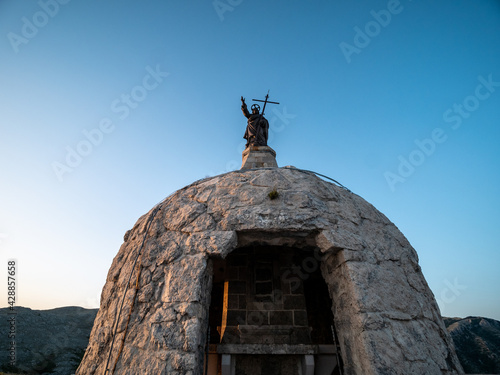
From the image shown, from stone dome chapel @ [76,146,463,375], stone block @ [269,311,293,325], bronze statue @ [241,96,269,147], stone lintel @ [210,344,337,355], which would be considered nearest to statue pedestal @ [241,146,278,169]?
bronze statue @ [241,96,269,147]

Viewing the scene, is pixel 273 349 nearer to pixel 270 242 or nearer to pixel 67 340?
pixel 270 242

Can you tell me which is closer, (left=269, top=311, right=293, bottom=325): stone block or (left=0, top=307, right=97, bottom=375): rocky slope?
(left=269, top=311, right=293, bottom=325): stone block

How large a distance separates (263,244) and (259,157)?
3.77 m

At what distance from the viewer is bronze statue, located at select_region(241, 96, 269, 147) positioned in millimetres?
7715

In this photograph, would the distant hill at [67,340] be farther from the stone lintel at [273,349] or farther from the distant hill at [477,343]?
the stone lintel at [273,349]

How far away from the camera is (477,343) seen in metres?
7.34

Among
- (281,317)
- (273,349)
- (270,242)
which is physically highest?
(270,242)

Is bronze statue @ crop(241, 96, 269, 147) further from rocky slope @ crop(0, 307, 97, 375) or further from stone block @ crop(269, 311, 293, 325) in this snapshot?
rocky slope @ crop(0, 307, 97, 375)

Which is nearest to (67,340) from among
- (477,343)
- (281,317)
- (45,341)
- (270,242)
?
(45,341)

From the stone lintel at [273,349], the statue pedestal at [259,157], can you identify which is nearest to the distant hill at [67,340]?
the stone lintel at [273,349]

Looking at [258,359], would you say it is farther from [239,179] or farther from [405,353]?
[239,179]

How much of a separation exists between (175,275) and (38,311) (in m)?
13.0

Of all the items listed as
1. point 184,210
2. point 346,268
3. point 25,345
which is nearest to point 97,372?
point 184,210

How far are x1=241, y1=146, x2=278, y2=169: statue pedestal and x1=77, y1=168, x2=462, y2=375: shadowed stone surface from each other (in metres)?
2.86
